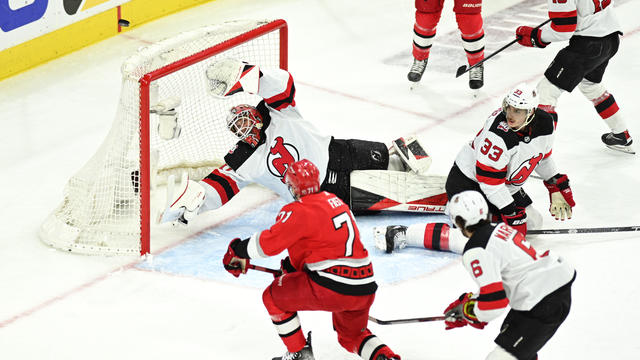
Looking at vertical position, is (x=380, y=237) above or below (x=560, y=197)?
below

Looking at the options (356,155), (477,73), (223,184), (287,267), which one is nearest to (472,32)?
(477,73)

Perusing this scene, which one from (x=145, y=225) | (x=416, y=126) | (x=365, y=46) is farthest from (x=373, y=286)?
(x=365, y=46)

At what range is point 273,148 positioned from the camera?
16.6 ft

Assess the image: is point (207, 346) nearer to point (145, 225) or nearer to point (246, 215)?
point (145, 225)

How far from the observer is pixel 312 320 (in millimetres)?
4512

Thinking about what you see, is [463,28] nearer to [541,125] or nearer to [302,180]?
[541,125]

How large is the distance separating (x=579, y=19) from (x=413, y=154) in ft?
3.94

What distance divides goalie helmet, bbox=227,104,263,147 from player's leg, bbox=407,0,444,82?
2.18m

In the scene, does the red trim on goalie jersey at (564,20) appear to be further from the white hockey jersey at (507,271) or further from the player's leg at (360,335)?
→ the player's leg at (360,335)

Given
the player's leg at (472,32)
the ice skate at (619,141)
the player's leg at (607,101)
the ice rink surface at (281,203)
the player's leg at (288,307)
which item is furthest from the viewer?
the player's leg at (472,32)

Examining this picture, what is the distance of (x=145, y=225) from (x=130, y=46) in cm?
301

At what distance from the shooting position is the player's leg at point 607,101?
5777 mm

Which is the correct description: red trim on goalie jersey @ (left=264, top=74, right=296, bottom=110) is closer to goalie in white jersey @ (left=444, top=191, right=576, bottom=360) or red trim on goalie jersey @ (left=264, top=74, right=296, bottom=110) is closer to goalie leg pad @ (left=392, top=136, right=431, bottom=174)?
goalie leg pad @ (left=392, top=136, right=431, bottom=174)

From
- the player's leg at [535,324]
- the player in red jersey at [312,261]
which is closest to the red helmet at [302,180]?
the player in red jersey at [312,261]
